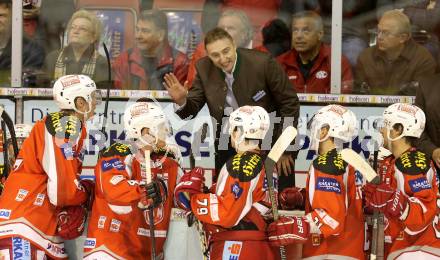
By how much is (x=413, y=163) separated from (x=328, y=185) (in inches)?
19.8

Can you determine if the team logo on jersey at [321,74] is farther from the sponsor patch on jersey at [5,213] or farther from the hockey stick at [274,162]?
the sponsor patch on jersey at [5,213]

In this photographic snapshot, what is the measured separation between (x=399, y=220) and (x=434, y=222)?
0.79ft

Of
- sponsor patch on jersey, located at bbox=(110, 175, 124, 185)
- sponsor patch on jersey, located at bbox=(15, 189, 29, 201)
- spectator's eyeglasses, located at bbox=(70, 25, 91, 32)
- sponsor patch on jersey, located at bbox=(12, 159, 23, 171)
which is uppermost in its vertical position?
spectator's eyeglasses, located at bbox=(70, 25, 91, 32)

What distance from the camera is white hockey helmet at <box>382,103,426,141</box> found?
5883mm

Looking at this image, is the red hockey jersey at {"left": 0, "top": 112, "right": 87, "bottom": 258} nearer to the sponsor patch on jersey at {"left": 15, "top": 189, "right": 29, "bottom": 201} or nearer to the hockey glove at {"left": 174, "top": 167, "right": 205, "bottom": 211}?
the sponsor patch on jersey at {"left": 15, "top": 189, "right": 29, "bottom": 201}

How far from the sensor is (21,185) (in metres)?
5.92

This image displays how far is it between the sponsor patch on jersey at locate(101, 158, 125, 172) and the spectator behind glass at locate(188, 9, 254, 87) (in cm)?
176

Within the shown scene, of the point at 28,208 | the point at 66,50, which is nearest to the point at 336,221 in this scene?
the point at 28,208

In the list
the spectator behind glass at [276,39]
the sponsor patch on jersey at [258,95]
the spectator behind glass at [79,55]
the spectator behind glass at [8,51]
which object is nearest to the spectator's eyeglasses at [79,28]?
the spectator behind glass at [79,55]

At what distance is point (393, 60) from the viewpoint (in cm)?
747

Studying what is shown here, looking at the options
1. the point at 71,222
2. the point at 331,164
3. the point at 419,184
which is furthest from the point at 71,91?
the point at 419,184

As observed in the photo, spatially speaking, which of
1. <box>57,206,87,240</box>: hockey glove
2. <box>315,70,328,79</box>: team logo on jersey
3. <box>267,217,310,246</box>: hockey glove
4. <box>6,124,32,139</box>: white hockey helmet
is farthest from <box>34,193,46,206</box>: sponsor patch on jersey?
<box>315,70,328,79</box>: team logo on jersey

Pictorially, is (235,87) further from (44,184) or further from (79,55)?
(44,184)

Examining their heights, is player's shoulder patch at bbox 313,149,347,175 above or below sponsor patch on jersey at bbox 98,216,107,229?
above
